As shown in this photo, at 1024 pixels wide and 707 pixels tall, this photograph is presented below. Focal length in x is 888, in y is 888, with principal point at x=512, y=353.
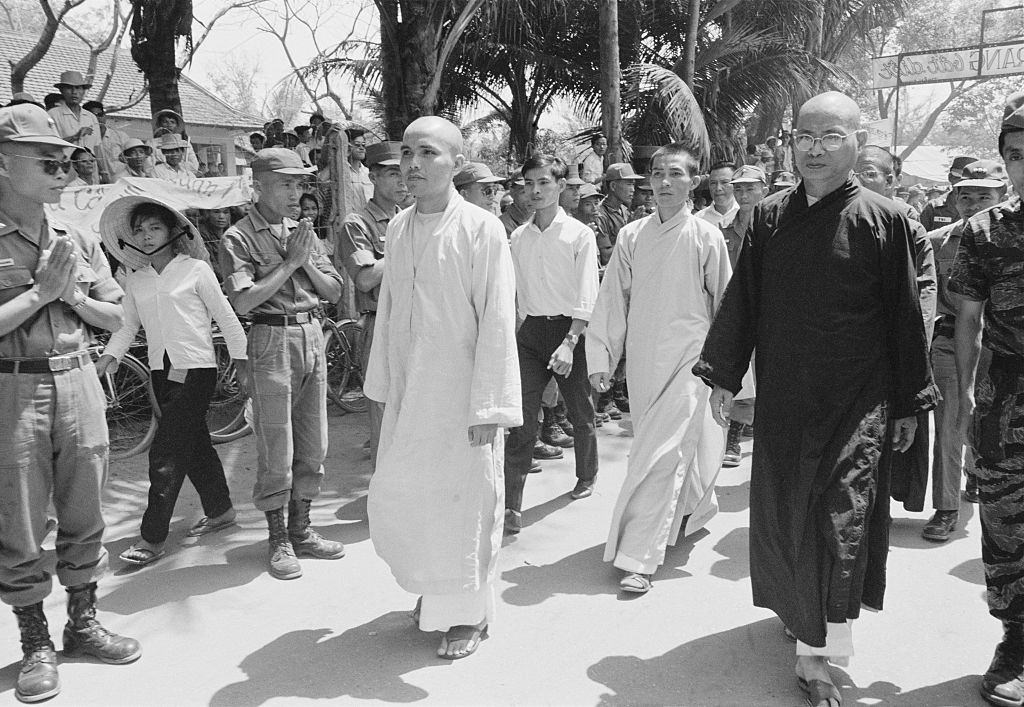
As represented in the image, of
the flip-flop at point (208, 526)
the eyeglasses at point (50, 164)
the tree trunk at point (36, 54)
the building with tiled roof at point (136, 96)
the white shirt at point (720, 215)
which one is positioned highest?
the building with tiled roof at point (136, 96)

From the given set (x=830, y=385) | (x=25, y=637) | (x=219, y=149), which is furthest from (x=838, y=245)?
(x=219, y=149)

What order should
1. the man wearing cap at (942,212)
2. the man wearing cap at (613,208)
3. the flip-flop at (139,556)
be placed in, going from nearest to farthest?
1. the flip-flop at (139,556)
2. the man wearing cap at (942,212)
3. the man wearing cap at (613,208)

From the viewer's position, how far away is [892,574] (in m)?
4.34

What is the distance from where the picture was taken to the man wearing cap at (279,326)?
4332 millimetres

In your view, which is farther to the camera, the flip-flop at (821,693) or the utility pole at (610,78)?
the utility pole at (610,78)

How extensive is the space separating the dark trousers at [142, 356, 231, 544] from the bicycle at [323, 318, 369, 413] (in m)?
2.65

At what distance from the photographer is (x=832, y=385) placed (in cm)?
309

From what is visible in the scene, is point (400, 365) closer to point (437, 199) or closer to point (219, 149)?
point (437, 199)

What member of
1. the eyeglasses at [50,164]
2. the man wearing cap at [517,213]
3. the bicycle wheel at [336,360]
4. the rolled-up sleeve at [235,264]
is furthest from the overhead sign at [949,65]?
the eyeglasses at [50,164]

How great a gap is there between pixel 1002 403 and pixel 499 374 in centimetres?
184

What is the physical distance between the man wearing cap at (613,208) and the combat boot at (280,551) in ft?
14.4

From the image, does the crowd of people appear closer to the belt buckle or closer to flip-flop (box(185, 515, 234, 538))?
the belt buckle

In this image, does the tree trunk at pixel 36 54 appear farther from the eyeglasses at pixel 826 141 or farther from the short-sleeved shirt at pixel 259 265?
the eyeglasses at pixel 826 141

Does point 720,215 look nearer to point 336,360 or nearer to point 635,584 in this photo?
point 336,360
